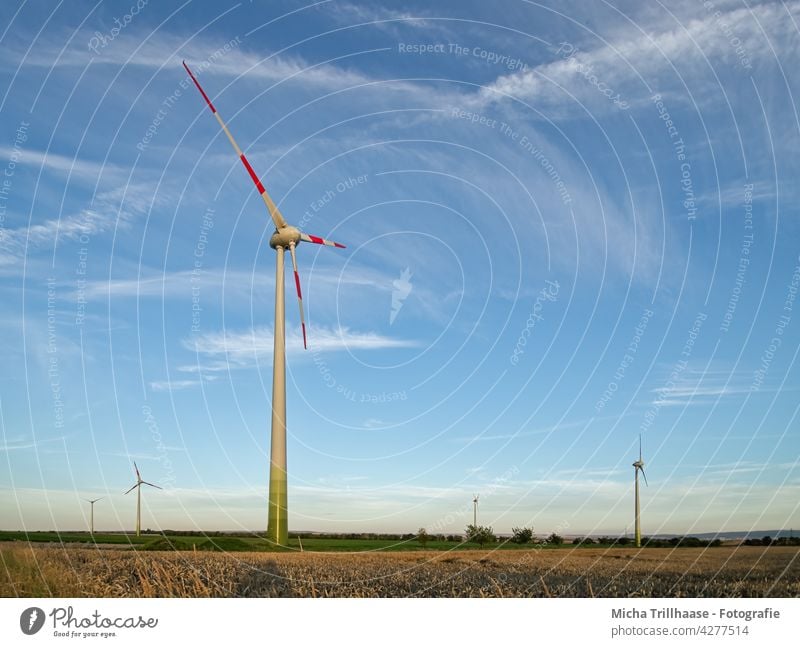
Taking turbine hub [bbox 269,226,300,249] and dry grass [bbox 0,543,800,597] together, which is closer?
dry grass [bbox 0,543,800,597]

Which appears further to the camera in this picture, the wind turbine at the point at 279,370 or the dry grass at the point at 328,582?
the wind turbine at the point at 279,370

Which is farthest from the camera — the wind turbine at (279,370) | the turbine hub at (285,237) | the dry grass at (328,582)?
the turbine hub at (285,237)

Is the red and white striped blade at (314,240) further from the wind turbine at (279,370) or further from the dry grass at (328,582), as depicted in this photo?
the dry grass at (328,582)

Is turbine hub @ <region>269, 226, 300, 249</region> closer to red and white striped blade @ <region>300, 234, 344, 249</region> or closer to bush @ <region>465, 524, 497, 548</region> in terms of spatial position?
red and white striped blade @ <region>300, 234, 344, 249</region>

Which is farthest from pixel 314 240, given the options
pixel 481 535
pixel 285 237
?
pixel 481 535

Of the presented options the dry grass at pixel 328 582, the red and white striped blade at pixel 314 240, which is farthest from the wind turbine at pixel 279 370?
the dry grass at pixel 328 582

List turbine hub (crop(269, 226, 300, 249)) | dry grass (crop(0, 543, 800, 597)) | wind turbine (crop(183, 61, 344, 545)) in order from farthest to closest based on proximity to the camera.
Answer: turbine hub (crop(269, 226, 300, 249))
wind turbine (crop(183, 61, 344, 545))
dry grass (crop(0, 543, 800, 597))


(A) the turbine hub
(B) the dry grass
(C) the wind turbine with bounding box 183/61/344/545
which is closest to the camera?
(B) the dry grass

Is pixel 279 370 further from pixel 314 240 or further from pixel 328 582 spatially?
pixel 328 582

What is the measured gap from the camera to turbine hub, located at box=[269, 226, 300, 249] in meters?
65.1

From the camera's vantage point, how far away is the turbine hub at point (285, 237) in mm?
65125

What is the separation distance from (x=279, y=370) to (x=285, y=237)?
1249 cm

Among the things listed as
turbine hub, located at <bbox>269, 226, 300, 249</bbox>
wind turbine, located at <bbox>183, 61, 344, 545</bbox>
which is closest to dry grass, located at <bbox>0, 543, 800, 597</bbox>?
wind turbine, located at <bbox>183, 61, 344, 545</bbox>

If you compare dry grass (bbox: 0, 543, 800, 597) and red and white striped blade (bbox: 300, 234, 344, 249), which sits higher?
red and white striped blade (bbox: 300, 234, 344, 249)
